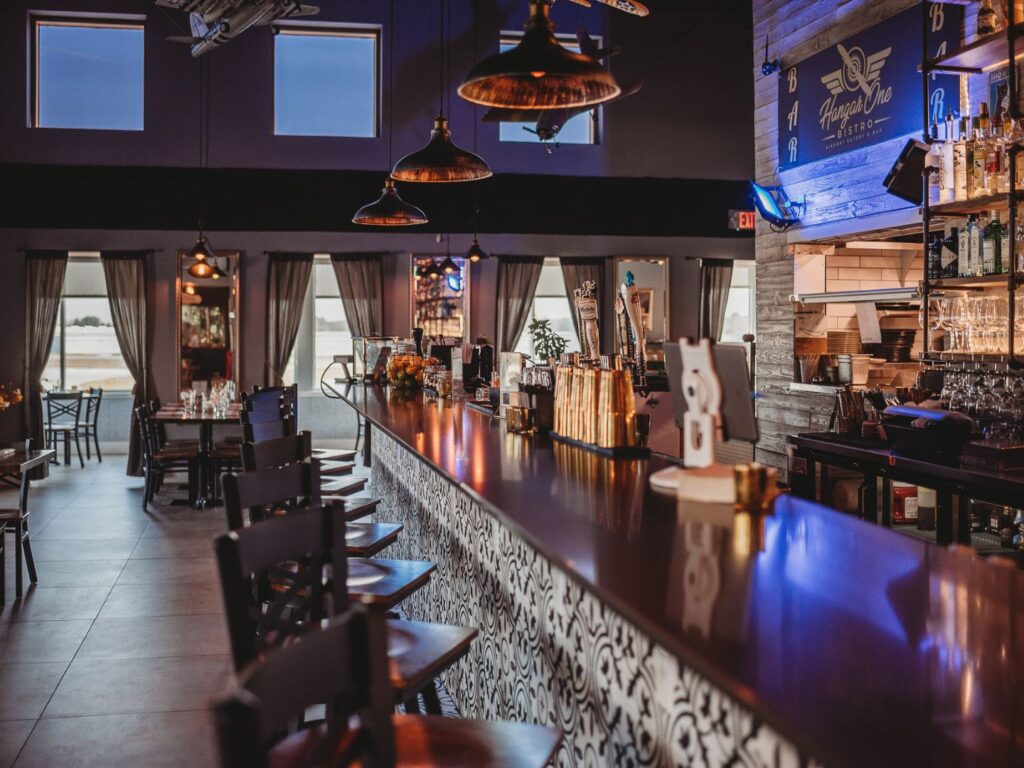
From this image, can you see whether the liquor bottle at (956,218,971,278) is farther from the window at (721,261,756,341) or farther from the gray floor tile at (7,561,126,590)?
the window at (721,261,756,341)

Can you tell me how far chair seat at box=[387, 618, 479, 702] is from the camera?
2.20 m

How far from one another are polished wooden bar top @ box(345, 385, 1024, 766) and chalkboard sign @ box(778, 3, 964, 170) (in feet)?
13.8

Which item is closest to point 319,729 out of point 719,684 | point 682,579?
point 682,579

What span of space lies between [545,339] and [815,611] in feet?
38.8

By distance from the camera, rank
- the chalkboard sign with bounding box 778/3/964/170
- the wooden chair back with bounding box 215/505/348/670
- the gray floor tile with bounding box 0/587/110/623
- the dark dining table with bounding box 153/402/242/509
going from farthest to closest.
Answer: the dark dining table with bounding box 153/402/242/509 < the chalkboard sign with bounding box 778/3/964/170 < the gray floor tile with bounding box 0/587/110/623 < the wooden chair back with bounding box 215/505/348/670

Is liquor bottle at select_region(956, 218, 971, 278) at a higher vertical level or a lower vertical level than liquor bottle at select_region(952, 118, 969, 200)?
lower

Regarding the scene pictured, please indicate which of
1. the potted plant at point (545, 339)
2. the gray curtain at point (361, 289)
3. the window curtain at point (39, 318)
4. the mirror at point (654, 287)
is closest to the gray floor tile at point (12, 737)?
the window curtain at point (39, 318)

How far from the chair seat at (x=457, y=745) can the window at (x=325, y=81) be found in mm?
11634

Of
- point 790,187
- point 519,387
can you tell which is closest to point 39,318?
point 790,187

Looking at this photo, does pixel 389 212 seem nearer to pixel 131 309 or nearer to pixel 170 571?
pixel 170 571

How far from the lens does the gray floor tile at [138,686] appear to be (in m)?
4.00

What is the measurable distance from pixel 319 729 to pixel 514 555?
1.05m

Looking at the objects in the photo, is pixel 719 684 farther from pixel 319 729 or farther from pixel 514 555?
pixel 514 555

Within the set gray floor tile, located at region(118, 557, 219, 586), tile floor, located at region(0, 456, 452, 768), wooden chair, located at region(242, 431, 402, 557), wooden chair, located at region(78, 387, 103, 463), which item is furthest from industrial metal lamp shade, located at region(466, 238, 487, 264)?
wooden chair, located at region(242, 431, 402, 557)
